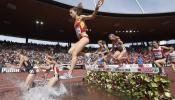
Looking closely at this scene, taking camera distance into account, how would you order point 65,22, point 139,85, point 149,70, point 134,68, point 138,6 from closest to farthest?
point 149,70, point 139,85, point 134,68, point 65,22, point 138,6

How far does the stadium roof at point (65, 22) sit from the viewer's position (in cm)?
3092

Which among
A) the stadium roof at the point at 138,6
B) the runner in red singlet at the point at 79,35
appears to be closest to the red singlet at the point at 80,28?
the runner in red singlet at the point at 79,35

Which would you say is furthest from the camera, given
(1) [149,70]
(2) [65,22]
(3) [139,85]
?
(2) [65,22]

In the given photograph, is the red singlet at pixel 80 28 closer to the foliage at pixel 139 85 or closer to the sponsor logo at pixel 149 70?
the sponsor logo at pixel 149 70

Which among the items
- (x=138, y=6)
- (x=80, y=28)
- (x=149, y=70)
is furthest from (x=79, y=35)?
(x=138, y=6)

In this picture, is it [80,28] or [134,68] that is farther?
[134,68]

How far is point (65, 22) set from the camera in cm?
3809

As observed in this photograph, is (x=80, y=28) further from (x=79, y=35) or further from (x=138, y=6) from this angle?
(x=138, y=6)

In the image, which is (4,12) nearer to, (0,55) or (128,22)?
(0,55)

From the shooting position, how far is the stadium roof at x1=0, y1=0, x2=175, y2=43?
101ft

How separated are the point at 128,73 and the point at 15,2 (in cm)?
2119

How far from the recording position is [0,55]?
89.7ft

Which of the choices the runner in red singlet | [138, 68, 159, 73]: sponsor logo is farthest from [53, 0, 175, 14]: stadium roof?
the runner in red singlet

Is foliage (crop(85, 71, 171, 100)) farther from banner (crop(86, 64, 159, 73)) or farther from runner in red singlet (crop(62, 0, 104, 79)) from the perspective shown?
runner in red singlet (crop(62, 0, 104, 79))
